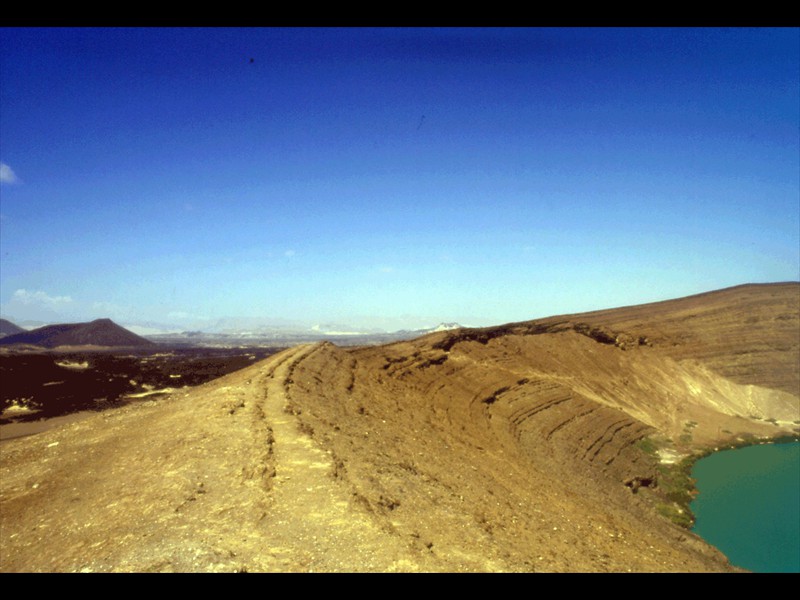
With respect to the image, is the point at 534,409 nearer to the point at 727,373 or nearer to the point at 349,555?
the point at 349,555

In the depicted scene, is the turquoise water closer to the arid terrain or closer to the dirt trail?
the arid terrain

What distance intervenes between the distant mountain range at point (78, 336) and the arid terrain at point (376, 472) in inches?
4772

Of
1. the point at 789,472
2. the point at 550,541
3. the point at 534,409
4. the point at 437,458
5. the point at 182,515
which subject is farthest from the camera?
the point at 789,472

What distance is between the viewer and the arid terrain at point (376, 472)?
27.6 feet

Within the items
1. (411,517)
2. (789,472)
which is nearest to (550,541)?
(411,517)

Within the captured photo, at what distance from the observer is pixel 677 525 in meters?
24.0

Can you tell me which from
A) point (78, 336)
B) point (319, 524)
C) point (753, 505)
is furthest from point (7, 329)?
point (753, 505)

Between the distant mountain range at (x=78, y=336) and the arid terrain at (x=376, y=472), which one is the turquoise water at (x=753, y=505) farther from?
the distant mountain range at (x=78, y=336)

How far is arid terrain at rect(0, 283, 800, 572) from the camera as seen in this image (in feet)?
27.6

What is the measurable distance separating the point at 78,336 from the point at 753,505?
14588 centimetres

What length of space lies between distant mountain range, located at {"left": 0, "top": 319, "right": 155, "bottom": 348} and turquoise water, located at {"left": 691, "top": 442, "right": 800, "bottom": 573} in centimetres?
13653

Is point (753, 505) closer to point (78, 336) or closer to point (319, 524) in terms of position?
point (319, 524)

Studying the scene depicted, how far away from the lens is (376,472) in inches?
481
